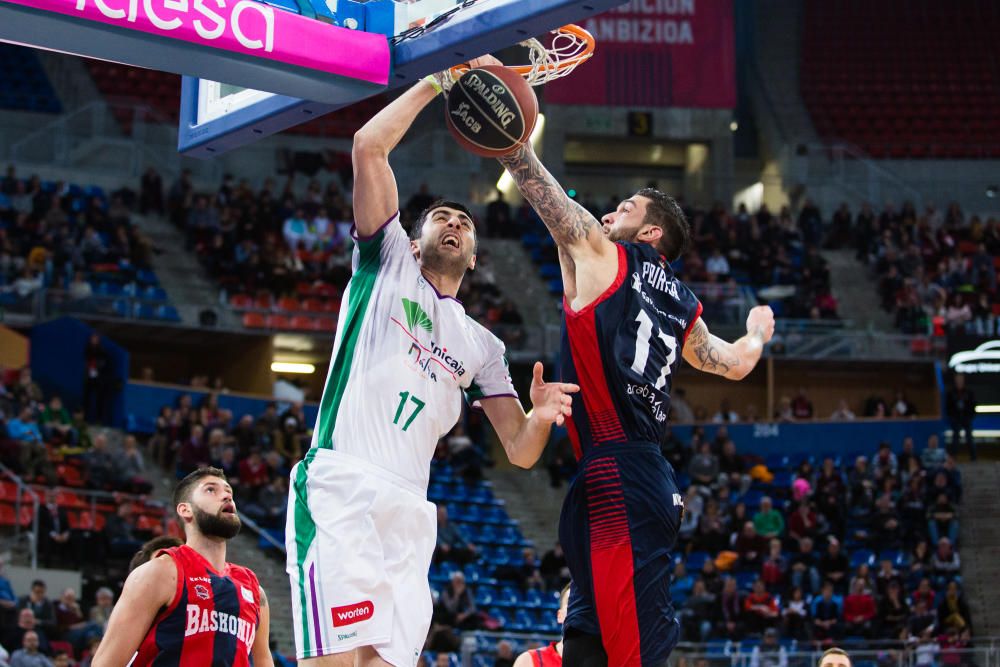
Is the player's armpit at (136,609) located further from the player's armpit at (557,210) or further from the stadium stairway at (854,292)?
the stadium stairway at (854,292)

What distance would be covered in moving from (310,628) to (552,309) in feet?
72.1

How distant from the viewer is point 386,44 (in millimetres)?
5289

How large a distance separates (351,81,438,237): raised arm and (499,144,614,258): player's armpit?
1.33 ft

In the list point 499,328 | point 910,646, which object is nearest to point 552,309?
point 499,328

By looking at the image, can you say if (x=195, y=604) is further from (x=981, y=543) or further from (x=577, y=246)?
(x=981, y=543)

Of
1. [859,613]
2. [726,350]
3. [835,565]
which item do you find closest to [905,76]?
[835,565]

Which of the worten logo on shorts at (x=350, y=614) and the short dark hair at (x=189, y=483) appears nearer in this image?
the worten logo on shorts at (x=350, y=614)

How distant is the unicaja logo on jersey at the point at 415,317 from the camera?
220 inches

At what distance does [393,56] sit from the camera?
5.31 m

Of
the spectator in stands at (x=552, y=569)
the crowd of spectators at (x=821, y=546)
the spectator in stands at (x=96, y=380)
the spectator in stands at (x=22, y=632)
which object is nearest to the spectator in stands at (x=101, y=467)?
the spectator in stands at (x=96, y=380)

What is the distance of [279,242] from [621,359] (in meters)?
21.5

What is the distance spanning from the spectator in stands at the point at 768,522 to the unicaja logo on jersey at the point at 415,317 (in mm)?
15869

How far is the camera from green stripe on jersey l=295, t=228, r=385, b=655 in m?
5.22

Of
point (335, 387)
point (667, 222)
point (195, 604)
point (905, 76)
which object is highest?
point (905, 76)
